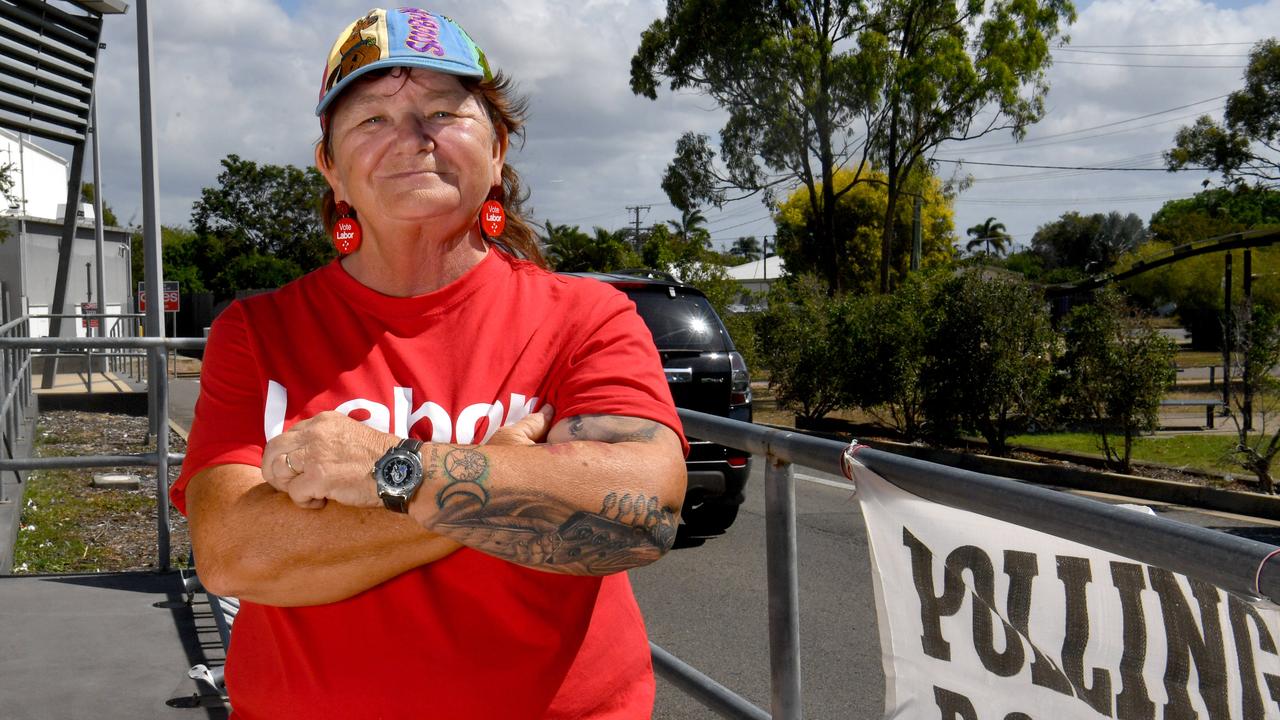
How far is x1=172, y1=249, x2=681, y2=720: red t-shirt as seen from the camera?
5.22ft

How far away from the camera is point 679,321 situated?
7992 millimetres

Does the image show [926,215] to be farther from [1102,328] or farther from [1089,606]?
[1089,606]

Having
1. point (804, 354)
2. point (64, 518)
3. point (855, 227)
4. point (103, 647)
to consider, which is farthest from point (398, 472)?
point (855, 227)

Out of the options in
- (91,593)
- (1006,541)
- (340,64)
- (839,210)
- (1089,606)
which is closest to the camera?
(1089,606)

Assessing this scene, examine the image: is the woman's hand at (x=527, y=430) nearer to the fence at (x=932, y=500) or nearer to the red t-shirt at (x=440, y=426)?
the red t-shirt at (x=440, y=426)

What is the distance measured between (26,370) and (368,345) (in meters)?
11.0

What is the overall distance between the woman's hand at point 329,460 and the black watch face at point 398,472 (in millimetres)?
20

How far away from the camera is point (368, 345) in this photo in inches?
68.8

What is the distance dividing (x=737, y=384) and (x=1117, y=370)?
5913 mm

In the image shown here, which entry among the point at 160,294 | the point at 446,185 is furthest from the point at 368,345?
the point at 160,294

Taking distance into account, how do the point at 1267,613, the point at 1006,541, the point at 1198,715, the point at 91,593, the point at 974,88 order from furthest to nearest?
the point at 974,88 → the point at 91,593 → the point at 1006,541 → the point at 1198,715 → the point at 1267,613

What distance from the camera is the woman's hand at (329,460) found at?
153 centimetres

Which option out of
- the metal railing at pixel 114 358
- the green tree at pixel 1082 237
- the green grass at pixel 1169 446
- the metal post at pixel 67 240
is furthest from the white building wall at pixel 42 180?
the green tree at pixel 1082 237

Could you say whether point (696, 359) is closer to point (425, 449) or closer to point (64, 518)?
Answer: point (64, 518)
